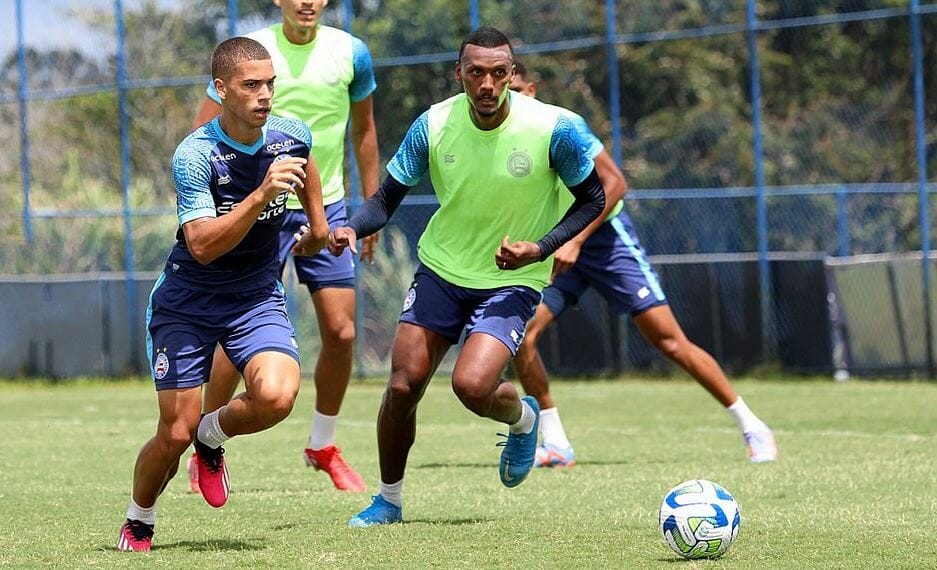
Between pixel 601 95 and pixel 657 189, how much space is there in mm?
1424

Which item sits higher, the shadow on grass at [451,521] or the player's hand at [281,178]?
the player's hand at [281,178]

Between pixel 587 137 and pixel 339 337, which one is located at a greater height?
pixel 587 137

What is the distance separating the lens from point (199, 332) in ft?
20.6

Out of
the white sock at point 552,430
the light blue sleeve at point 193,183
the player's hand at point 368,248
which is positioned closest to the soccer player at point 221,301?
the light blue sleeve at point 193,183

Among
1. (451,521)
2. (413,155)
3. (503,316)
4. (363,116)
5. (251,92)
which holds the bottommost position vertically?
(451,521)

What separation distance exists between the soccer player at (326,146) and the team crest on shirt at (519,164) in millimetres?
1510

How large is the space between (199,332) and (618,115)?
12.6 m

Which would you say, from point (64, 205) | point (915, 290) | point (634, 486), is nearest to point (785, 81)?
point (915, 290)

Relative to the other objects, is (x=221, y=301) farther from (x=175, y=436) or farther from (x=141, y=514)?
(x=141, y=514)

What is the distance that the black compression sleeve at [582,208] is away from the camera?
266 inches

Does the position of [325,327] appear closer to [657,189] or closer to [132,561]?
[132,561]

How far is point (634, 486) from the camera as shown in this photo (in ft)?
26.7

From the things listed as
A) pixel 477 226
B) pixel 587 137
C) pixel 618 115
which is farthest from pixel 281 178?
pixel 618 115

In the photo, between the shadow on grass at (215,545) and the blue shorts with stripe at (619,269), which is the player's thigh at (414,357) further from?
the blue shorts with stripe at (619,269)
